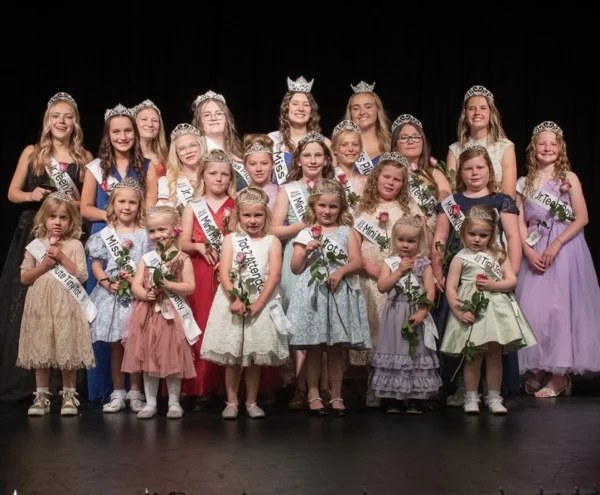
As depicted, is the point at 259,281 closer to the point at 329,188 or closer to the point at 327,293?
the point at 327,293

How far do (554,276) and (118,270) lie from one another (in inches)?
88.4

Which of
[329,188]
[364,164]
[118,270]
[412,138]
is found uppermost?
[412,138]

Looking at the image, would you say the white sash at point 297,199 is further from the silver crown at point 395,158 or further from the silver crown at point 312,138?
the silver crown at point 395,158

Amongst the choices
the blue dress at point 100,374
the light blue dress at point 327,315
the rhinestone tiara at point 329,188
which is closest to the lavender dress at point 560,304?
the light blue dress at point 327,315

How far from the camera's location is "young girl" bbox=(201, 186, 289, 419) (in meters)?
5.02

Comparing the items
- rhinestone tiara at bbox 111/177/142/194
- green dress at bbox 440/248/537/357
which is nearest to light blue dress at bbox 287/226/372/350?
green dress at bbox 440/248/537/357

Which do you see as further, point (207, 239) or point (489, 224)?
point (207, 239)

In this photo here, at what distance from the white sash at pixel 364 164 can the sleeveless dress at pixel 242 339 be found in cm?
116

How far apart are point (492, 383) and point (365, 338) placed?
0.64 m

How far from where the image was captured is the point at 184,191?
574 centimetres

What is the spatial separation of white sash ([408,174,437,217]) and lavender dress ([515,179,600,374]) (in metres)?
0.57

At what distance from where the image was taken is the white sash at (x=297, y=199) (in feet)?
18.1

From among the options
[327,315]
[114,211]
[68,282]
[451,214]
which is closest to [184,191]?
[114,211]

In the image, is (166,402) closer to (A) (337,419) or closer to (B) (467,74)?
(A) (337,419)
